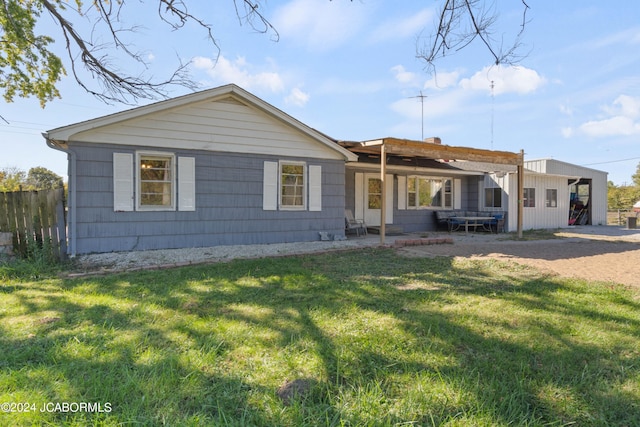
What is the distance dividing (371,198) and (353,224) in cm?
192

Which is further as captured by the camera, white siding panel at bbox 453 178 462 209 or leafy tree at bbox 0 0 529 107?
white siding panel at bbox 453 178 462 209

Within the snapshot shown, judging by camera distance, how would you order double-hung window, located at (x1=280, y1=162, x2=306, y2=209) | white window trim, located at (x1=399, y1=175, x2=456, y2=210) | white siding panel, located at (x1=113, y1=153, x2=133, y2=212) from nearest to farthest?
1. white siding panel, located at (x1=113, y1=153, x2=133, y2=212)
2. double-hung window, located at (x1=280, y1=162, x2=306, y2=209)
3. white window trim, located at (x1=399, y1=175, x2=456, y2=210)

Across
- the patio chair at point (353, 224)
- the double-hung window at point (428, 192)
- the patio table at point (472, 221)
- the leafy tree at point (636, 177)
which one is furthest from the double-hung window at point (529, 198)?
the leafy tree at point (636, 177)

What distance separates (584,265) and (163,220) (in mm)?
8644

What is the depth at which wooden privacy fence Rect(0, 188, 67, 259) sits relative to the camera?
21.7ft

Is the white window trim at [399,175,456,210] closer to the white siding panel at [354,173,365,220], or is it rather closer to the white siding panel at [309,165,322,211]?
the white siding panel at [354,173,365,220]

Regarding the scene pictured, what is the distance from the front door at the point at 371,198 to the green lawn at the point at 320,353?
7.79m

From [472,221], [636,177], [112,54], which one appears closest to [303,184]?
[112,54]

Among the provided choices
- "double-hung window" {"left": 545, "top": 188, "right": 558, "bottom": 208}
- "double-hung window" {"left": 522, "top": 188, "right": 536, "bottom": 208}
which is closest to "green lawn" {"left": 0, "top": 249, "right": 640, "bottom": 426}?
"double-hung window" {"left": 522, "top": 188, "right": 536, "bottom": 208}

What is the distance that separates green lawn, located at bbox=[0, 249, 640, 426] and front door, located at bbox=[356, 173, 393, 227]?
7.79 metres

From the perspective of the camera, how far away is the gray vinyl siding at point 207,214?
7184 mm

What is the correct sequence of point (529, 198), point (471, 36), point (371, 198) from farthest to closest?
point (529, 198) < point (371, 198) < point (471, 36)

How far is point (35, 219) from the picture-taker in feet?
21.9

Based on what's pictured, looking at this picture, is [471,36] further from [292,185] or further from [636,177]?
[636,177]
